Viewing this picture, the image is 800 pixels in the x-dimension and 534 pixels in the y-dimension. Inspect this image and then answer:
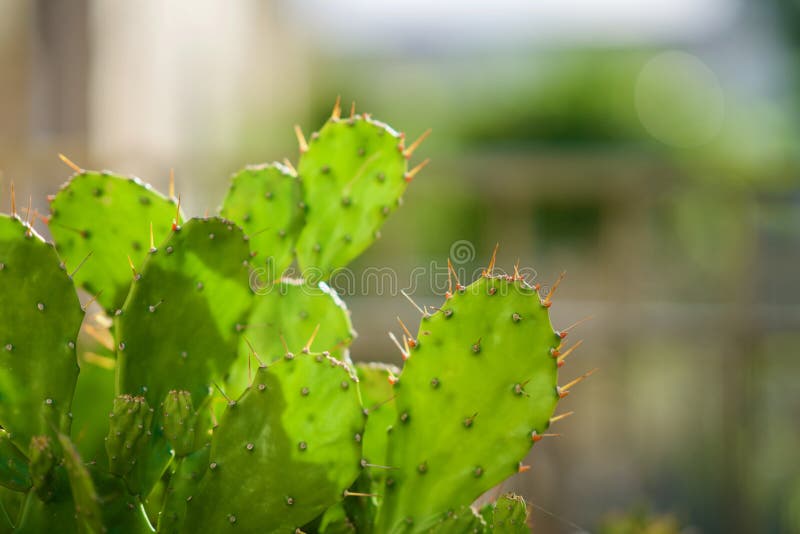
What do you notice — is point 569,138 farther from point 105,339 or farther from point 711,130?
point 105,339

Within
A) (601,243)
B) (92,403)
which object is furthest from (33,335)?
(601,243)

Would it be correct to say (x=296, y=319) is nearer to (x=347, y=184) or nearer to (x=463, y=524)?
(x=347, y=184)

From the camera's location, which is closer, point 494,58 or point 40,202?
point 40,202

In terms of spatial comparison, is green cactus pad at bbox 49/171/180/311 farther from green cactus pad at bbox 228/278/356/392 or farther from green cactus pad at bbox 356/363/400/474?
green cactus pad at bbox 356/363/400/474

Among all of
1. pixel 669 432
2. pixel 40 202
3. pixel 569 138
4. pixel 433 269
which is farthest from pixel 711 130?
pixel 433 269

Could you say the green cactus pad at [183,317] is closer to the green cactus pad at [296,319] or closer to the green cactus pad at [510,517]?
the green cactus pad at [296,319]

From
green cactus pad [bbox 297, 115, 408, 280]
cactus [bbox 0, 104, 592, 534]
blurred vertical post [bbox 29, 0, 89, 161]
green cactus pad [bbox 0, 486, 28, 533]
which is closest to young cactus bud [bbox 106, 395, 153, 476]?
cactus [bbox 0, 104, 592, 534]
